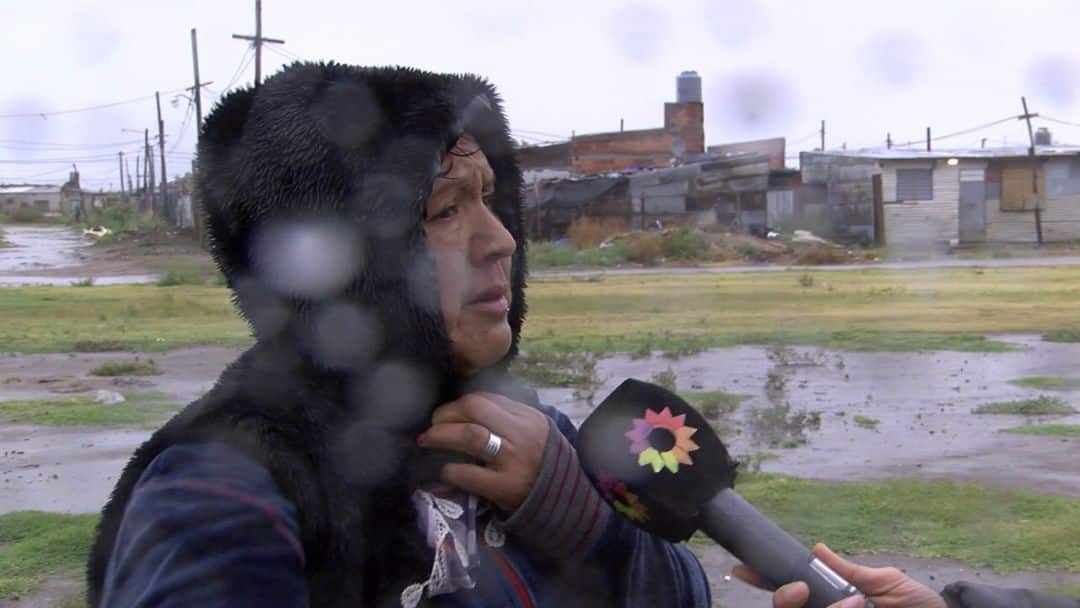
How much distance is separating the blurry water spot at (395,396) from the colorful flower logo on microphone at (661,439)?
1.04ft

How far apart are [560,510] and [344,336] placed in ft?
1.36

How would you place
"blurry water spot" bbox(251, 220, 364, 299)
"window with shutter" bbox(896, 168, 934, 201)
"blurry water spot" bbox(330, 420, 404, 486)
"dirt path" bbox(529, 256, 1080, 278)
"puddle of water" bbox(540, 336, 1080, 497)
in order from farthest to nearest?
"window with shutter" bbox(896, 168, 934, 201), "dirt path" bbox(529, 256, 1080, 278), "puddle of water" bbox(540, 336, 1080, 497), "blurry water spot" bbox(251, 220, 364, 299), "blurry water spot" bbox(330, 420, 404, 486)

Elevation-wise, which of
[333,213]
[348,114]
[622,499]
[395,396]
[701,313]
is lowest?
[701,313]

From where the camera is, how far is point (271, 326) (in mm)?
1898

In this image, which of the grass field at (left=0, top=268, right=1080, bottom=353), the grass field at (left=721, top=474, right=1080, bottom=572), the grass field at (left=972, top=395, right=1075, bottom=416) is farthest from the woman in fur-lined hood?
the grass field at (left=0, top=268, right=1080, bottom=353)

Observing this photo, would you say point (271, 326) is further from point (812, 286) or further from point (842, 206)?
point (842, 206)

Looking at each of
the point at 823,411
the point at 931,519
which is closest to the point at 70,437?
the point at 823,411

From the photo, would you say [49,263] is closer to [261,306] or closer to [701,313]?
[701,313]

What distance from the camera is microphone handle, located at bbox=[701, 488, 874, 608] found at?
161 cm

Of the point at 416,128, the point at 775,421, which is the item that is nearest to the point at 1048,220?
the point at 775,421

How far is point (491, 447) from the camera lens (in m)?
1.88

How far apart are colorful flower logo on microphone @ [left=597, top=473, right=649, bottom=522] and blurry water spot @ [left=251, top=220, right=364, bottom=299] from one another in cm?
48

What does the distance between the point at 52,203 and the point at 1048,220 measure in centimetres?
8910

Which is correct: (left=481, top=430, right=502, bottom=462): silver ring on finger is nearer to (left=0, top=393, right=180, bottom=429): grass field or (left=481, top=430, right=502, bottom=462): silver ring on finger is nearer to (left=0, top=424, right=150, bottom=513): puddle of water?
(left=0, top=424, right=150, bottom=513): puddle of water
